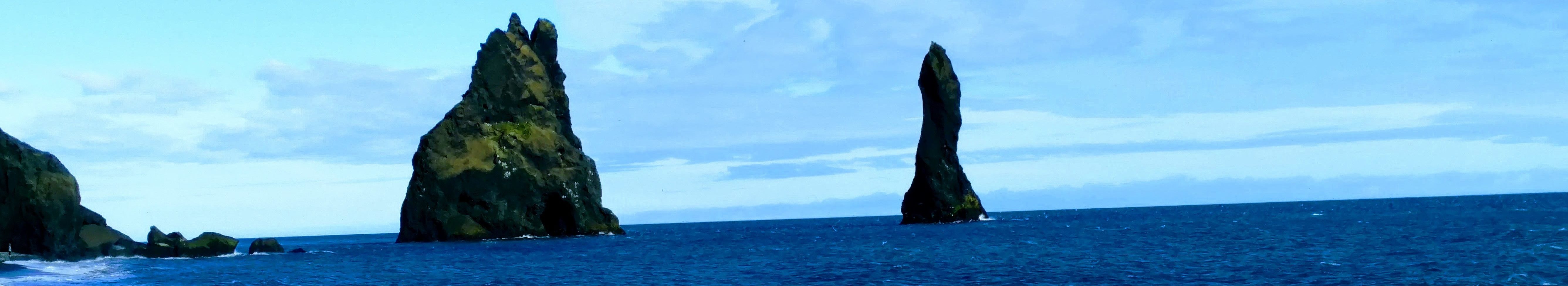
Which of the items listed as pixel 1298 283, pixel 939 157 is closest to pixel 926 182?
pixel 939 157

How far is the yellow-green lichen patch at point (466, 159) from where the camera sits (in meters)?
88.4

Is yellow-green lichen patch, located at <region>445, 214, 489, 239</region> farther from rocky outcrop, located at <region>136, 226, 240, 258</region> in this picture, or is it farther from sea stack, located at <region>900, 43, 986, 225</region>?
sea stack, located at <region>900, 43, 986, 225</region>

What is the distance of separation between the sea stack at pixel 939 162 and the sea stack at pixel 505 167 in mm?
32194

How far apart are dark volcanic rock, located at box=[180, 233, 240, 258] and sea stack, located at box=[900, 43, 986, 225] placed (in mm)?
62518

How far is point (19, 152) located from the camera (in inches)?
2331

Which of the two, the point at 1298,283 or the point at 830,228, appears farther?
the point at 830,228

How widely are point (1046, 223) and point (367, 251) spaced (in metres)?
70.1

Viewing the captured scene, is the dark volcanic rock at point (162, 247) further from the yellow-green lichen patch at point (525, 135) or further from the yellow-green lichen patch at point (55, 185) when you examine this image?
the yellow-green lichen patch at point (525, 135)

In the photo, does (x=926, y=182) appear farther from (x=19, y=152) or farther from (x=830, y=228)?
(x=19, y=152)

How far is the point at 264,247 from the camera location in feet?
259

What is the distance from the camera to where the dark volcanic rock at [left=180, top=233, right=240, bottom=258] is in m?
71.8

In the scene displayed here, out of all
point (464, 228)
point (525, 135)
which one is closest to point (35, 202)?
point (464, 228)

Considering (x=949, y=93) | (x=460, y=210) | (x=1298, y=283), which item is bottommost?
(x=1298, y=283)

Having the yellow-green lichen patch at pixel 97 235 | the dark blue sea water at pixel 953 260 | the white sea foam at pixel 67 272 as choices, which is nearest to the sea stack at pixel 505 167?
the dark blue sea water at pixel 953 260
